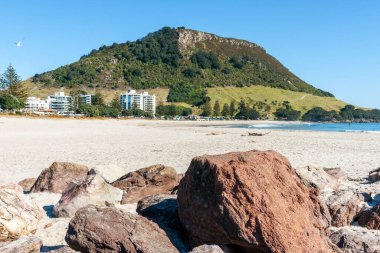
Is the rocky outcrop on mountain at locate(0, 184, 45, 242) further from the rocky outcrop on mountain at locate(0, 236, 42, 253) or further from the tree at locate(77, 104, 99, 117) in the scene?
the tree at locate(77, 104, 99, 117)

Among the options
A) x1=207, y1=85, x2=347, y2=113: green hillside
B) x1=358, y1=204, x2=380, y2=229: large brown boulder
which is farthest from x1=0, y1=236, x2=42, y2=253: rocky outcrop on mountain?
x1=207, y1=85, x2=347, y2=113: green hillside

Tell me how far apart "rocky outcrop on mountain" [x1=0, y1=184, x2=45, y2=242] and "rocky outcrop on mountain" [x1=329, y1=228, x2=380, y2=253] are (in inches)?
185

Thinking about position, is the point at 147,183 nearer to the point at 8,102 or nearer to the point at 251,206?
the point at 251,206

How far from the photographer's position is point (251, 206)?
507 cm

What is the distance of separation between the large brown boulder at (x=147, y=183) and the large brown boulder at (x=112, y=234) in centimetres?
320

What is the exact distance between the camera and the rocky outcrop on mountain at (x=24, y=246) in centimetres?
502

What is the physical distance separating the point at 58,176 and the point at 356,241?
7.47m

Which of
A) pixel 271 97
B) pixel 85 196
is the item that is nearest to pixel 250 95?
pixel 271 97

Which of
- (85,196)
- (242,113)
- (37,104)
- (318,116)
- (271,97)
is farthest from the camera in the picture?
(271,97)

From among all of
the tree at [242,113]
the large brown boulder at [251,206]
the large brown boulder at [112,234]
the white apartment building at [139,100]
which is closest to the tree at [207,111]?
the tree at [242,113]

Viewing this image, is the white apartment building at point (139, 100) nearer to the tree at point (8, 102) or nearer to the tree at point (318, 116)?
the tree at point (318, 116)

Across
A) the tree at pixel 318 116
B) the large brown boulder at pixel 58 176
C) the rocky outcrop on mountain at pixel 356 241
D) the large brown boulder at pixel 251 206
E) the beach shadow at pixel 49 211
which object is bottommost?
the tree at pixel 318 116

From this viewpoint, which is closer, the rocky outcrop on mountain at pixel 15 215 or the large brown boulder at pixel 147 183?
the rocky outcrop on mountain at pixel 15 215

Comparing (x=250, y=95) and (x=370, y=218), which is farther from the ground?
(x=250, y=95)
